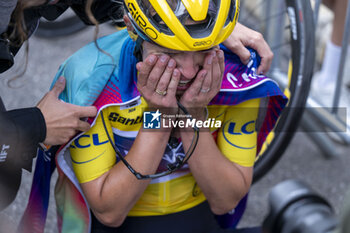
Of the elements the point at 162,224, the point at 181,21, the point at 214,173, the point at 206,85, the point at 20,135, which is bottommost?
the point at 162,224

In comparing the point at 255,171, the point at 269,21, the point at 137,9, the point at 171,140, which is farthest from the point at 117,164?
the point at 269,21

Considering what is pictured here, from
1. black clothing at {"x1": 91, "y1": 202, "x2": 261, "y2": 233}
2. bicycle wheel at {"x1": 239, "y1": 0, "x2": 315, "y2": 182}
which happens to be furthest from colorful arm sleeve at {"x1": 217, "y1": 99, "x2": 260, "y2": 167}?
bicycle wheel at {"x1": 239, "y1": 0, "x2": 315, "y2": 182}

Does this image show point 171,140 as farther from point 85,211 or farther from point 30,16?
point 30,16

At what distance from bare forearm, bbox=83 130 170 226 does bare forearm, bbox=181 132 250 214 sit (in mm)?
126

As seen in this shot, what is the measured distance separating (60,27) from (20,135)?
279 centimetres

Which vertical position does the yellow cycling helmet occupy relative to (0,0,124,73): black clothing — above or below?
above

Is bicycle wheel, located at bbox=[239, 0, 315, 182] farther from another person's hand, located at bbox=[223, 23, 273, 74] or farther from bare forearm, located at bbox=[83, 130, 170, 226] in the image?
bare forearm, located at bbox=[83, 130, 170, 226]

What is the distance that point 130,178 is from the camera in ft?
6.05

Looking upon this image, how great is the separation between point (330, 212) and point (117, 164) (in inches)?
43.2

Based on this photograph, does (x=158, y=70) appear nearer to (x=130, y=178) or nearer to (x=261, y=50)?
(x=130, y=178)

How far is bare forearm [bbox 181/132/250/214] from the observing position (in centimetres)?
189

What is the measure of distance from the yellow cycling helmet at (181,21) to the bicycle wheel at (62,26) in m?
2.81

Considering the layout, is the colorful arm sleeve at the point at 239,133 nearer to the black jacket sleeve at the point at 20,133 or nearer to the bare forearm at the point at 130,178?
the bare forearm at the point at 130,178

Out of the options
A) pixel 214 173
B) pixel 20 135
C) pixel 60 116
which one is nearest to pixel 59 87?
pixel 60 116
